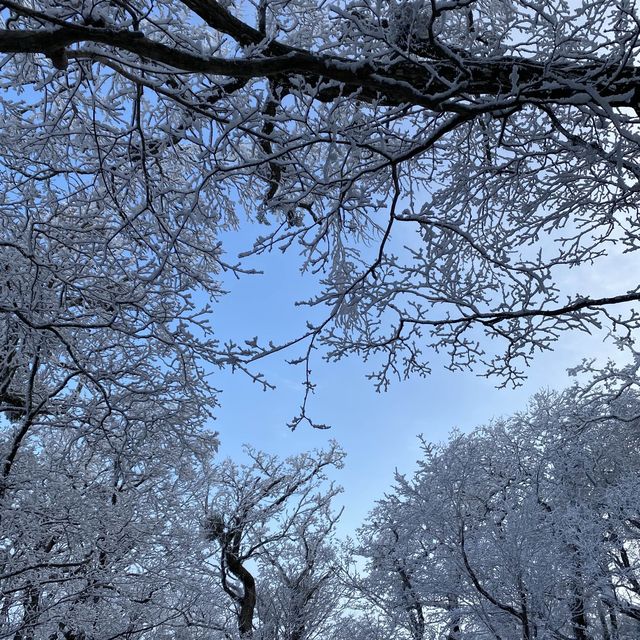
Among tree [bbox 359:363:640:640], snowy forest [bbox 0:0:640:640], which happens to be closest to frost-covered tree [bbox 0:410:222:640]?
snowy forest [bbox 0:0:640:640]

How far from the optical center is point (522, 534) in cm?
764

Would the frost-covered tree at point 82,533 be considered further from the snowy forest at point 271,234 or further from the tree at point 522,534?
the tree at point 522,534

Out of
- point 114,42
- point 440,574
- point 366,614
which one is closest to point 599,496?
point 440,574

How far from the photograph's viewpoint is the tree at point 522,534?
300 inches

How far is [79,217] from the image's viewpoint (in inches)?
192

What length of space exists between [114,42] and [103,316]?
3.56 metres

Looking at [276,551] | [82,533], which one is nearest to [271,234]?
[82,533]

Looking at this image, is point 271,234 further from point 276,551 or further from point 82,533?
point 276,551

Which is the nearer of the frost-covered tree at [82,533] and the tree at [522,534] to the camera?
the frost-covered tree at [82,533]

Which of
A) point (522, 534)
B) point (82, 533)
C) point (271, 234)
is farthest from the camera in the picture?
point (522, 534)

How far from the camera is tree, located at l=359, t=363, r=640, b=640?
7.63 meters

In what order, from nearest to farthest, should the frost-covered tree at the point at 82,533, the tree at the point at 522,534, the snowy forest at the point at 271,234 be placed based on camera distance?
the snowy forest at the point at 271,234 < the frost-covered tree at the point at 82,533 < the tree at the point at 522,534

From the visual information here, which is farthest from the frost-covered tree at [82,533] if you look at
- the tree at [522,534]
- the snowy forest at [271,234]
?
the tree at [522,534]

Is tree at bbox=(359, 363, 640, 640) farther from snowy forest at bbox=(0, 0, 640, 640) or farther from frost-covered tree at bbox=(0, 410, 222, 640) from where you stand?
frost-covered tree at bbox=(0, 410, 222, 640)
